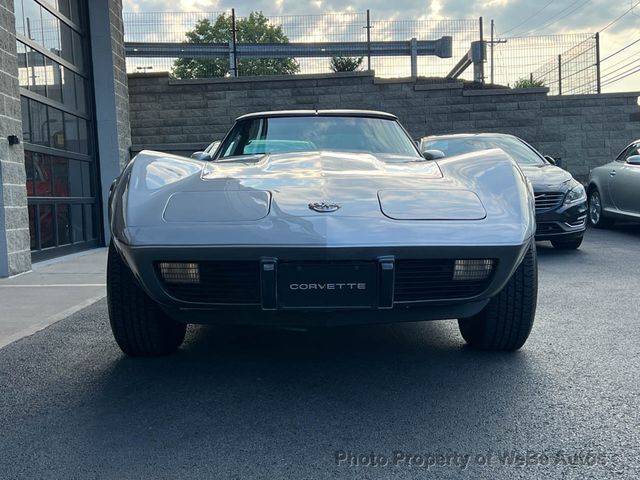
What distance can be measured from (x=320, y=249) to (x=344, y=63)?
13.2 metres

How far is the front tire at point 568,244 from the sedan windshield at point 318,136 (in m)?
3.66

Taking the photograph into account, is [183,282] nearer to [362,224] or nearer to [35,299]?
[362,224]

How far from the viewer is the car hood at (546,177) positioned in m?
6.66

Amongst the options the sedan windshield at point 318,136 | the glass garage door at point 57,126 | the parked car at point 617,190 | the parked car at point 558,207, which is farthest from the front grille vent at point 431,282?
the parked car at point 617,190

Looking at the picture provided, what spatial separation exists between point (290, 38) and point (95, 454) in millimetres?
13446

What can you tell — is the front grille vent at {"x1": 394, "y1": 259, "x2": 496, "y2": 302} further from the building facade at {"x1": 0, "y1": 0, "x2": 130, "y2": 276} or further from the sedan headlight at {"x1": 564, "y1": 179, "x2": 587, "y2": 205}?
the building facade at {"x1": 0, "y1": 0, "x2": 130, "y2": 276}

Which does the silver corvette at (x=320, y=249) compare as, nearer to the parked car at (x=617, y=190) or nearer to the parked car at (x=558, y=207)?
A: the parked car at (x=558, y=207)

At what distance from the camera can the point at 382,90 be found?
1172 cm

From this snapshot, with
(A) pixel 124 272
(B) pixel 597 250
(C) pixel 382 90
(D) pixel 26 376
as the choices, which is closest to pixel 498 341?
(A) pixel 124 272

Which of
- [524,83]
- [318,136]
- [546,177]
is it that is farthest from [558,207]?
[524,83]

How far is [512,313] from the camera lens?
286 cm

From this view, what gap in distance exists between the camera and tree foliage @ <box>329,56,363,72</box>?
13309 millimetres

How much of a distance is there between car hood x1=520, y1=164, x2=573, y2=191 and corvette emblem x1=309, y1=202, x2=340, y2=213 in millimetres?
4579

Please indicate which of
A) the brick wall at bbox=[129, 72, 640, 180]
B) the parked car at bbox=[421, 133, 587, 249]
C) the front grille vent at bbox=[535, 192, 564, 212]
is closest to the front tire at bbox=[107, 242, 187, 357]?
the parked car at bbox=[421, 133, 587, 249]
